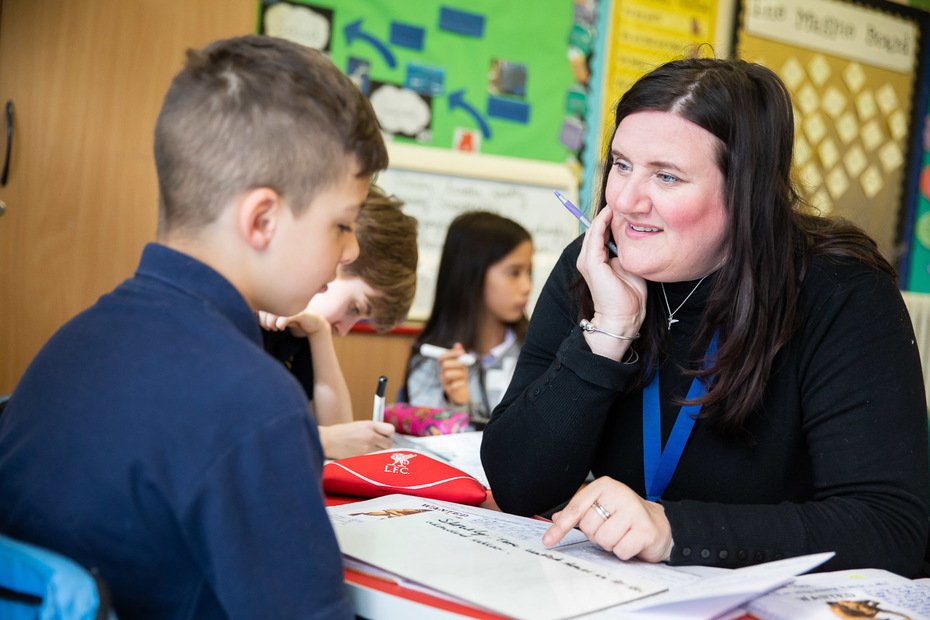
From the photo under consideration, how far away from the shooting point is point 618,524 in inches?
40.3

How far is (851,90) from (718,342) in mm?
3768

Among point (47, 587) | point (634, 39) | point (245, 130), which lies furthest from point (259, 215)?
point (634, 39)

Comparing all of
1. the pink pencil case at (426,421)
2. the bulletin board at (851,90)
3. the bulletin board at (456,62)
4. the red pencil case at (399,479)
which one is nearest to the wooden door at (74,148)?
the bulletin board at (456,62)

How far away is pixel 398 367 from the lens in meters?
3.61

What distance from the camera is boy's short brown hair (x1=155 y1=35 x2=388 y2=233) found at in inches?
34.6

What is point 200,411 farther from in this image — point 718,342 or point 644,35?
point 644,35

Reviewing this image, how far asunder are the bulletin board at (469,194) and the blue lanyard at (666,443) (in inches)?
89.6

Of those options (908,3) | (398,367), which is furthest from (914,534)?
(908,3)

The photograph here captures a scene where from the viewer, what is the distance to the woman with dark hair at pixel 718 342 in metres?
1.27

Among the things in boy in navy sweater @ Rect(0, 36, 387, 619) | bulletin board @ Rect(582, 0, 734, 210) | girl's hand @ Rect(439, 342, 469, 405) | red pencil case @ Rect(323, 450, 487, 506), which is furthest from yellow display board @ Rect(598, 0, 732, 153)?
boy in navy sweater @ Rect(0, 36, 387, 619)

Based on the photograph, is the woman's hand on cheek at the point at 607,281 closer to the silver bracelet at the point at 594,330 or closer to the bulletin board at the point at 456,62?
the silver bracelet at the point at 594,330

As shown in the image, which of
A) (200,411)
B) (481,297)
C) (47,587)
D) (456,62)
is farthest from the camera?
(456,62)

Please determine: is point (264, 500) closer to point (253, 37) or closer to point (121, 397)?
point (121, 397)

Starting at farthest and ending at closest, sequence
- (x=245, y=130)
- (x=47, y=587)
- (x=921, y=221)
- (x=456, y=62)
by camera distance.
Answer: (x=921, y=221)
(x=456, y=62)
(x=245, y=130)
(x=47, y=587)
